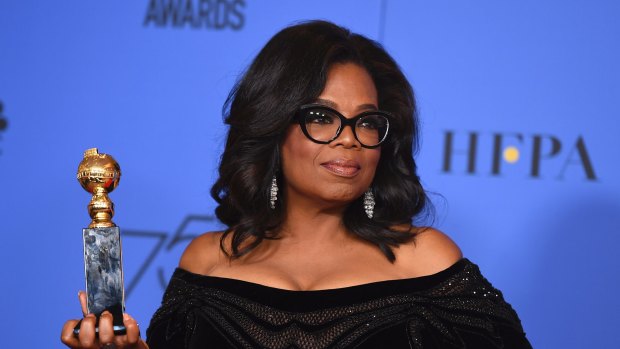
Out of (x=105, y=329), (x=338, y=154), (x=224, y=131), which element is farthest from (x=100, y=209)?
(x=224, y=131)

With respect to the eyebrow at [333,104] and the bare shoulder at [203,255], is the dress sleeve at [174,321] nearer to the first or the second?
the bare shoulder at [203,255]

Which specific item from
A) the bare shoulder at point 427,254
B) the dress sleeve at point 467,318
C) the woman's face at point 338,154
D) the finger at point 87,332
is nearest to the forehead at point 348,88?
the woman's face at point 338,154

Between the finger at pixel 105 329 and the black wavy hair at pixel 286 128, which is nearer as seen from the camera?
the finger at pixel 105 329

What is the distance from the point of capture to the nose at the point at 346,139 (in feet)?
8.22

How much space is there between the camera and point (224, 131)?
134 inches

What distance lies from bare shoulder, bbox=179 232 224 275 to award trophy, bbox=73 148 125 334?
748 millimetres

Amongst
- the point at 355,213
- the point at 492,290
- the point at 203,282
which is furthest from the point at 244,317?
the point at 492,290

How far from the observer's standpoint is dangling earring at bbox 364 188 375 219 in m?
2.71

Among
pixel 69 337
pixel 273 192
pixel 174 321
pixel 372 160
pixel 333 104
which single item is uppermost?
pixel 333 104

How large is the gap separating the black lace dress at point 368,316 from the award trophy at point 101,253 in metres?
0.54

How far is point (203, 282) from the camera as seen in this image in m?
2.70

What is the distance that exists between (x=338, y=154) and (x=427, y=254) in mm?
359

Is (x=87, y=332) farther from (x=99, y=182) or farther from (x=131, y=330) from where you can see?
(x=99, y=182)

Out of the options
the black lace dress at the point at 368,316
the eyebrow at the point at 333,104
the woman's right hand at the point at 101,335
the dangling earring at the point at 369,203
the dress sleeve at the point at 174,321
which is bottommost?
the dress sleeve at the point at 174,321
